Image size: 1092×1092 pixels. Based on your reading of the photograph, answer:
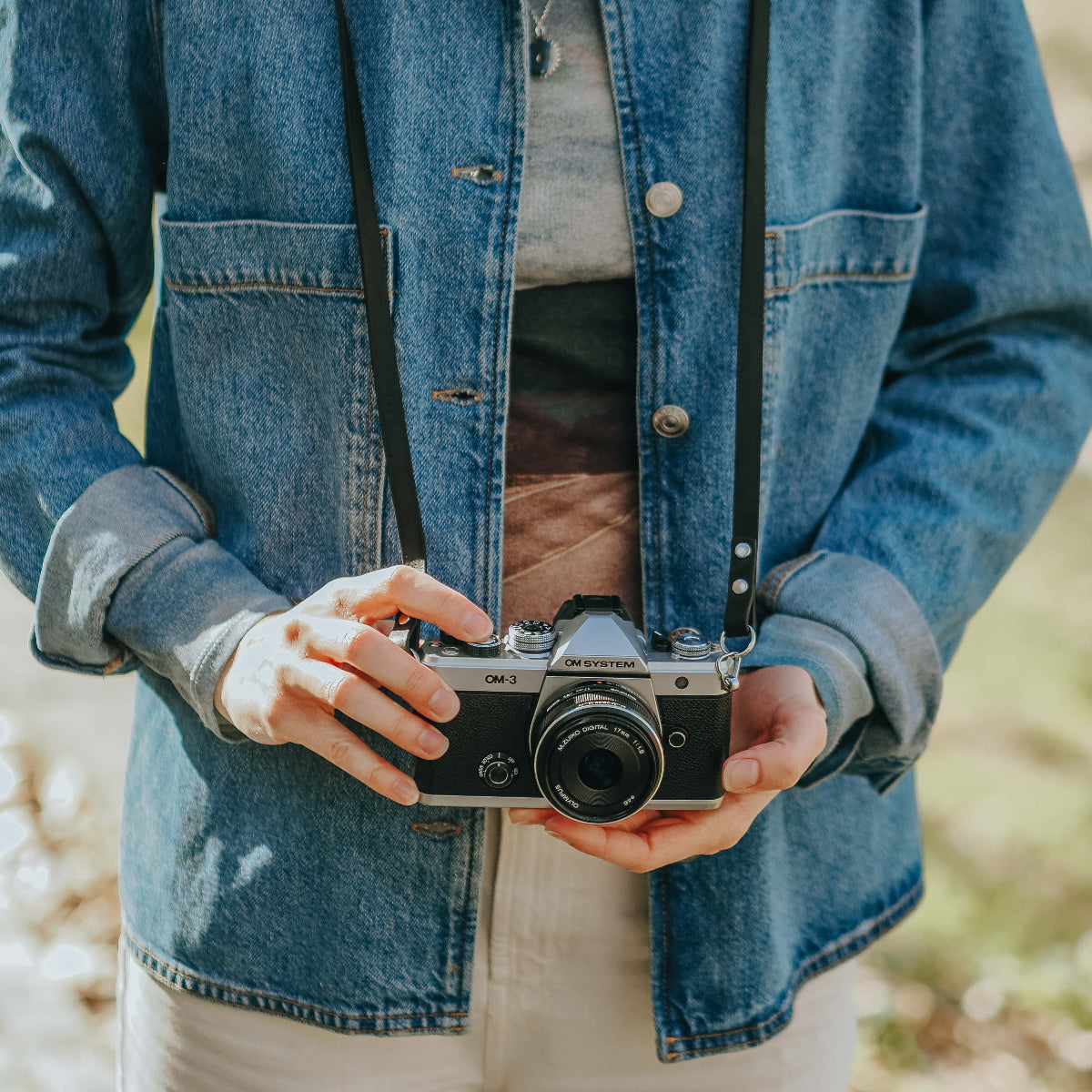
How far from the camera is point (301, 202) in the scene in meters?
0.97

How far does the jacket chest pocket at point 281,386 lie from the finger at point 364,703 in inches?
6.9

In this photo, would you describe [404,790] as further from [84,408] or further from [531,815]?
[84,408]

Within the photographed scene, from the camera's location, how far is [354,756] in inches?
34.1

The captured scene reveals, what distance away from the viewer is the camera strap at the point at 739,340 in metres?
0.96

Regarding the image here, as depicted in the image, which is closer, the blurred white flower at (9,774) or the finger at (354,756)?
the finger at (354,756)

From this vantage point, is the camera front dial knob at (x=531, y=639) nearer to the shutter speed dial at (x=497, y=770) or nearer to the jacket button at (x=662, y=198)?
the shutter speed dial at (x=497, y=770)

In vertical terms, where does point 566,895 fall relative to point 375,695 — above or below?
below

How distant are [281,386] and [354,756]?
0.36 metres

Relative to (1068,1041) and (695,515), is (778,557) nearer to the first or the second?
(695,515)

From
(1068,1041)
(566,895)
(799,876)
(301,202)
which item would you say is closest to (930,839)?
(1068,1041)

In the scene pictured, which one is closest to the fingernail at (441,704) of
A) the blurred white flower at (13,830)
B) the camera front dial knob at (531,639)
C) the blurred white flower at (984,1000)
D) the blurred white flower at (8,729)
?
the camera front dial knob at (531,639)

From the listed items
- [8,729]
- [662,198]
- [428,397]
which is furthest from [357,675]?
[8,729]

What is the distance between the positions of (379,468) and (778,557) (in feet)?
1.36

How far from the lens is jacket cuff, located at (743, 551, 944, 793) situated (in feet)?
3.30
